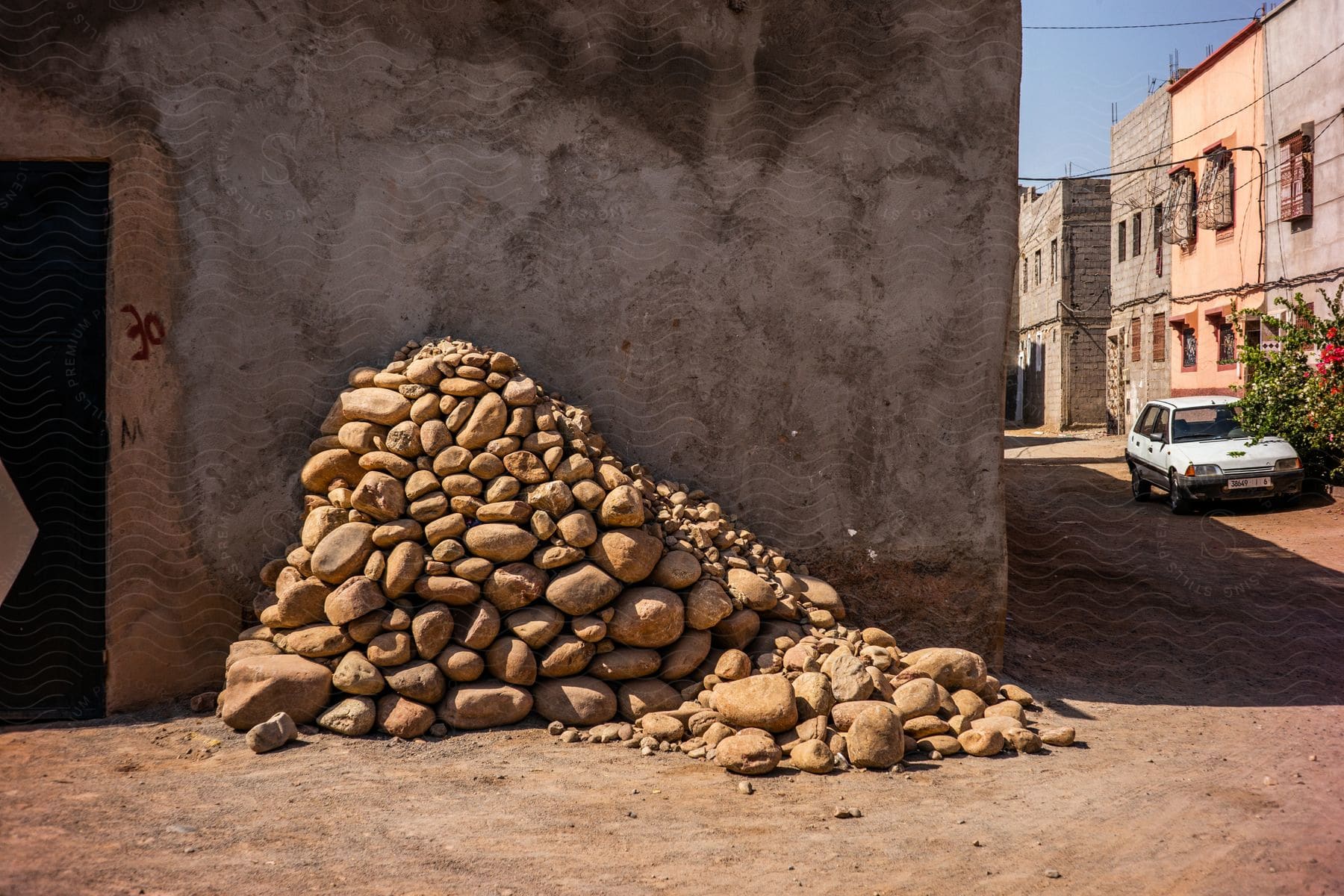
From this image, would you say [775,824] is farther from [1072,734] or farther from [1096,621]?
[1096,621]

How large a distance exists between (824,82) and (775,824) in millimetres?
3614

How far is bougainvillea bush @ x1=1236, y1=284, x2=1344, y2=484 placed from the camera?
10.9 meters

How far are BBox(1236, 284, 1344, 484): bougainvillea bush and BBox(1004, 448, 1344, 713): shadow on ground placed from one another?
0.85 metres

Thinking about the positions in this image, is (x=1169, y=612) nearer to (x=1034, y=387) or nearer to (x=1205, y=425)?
(x=1205, y=425)

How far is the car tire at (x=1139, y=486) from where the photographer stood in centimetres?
1214

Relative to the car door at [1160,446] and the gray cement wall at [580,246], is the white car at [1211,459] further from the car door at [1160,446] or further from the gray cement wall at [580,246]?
the gray cement wall at [580,246]

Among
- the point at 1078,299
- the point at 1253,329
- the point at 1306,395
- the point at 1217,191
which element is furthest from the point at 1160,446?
the point at 1078,299

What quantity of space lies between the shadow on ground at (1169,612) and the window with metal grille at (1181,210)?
8.54 meters

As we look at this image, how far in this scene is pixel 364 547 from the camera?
13.9 feet

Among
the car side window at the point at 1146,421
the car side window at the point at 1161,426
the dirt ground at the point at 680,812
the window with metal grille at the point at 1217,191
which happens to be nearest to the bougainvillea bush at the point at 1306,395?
the car side window at the point at 1161,426

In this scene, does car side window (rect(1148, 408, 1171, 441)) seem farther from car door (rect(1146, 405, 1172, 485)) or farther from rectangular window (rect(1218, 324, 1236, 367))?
rectangular window (rect(1218, 324, 1236, 367))

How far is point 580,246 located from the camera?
4.91 metres

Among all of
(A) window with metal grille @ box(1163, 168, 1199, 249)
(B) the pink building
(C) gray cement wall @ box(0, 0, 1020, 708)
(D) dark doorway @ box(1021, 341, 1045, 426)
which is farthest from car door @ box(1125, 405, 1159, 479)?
(D) dark doorway @ box(1021, 341, 1045, 426)

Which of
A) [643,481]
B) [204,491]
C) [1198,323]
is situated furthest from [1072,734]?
[1198,323]
